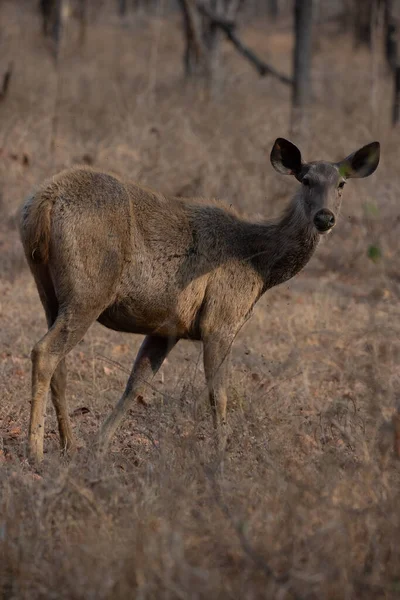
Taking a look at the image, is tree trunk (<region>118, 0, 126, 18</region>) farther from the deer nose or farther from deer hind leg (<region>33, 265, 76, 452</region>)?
deer hind leg (<region>33, 265, 76, 452</region>)

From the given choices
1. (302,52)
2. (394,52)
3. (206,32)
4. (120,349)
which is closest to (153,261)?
(120,349)

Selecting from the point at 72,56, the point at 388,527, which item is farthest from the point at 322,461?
the point at 72,56

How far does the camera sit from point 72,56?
28.1 m

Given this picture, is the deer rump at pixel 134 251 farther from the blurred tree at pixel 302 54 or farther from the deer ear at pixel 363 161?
the blurred tree at pixel 302 54

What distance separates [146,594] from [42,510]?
3.46ft

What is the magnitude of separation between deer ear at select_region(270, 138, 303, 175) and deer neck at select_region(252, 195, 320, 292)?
0.30m

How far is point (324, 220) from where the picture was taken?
7.64m

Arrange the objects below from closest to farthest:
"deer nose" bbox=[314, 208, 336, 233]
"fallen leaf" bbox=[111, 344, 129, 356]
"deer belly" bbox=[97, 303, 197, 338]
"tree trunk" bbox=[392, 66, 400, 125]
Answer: "deer belly" bbox=[97, 303, 197, 338] → "deer nose" bbox=[314, 208, 336, 233] → "fallen leaf" bbox=[111, 344, 129, 356] → "tree trunk" bbox=[392, 66, 400, 125]

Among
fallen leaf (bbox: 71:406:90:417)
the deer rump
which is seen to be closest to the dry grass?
fallen leaf (bbox: 71:406:90:417)

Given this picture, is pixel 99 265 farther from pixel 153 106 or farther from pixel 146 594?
pixel 153 106

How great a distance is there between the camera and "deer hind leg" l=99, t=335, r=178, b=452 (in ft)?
25.5

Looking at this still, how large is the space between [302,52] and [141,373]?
38.2 ft

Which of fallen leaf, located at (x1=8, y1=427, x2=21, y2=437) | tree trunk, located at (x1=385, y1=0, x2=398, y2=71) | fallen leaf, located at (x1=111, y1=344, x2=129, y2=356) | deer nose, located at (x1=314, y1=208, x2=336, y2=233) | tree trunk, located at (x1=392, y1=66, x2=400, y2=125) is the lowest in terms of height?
fallen leaf, located at (x1=8, y1=427, x2=21, y2=437)

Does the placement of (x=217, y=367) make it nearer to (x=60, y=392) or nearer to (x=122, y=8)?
(x=60, y=392)
